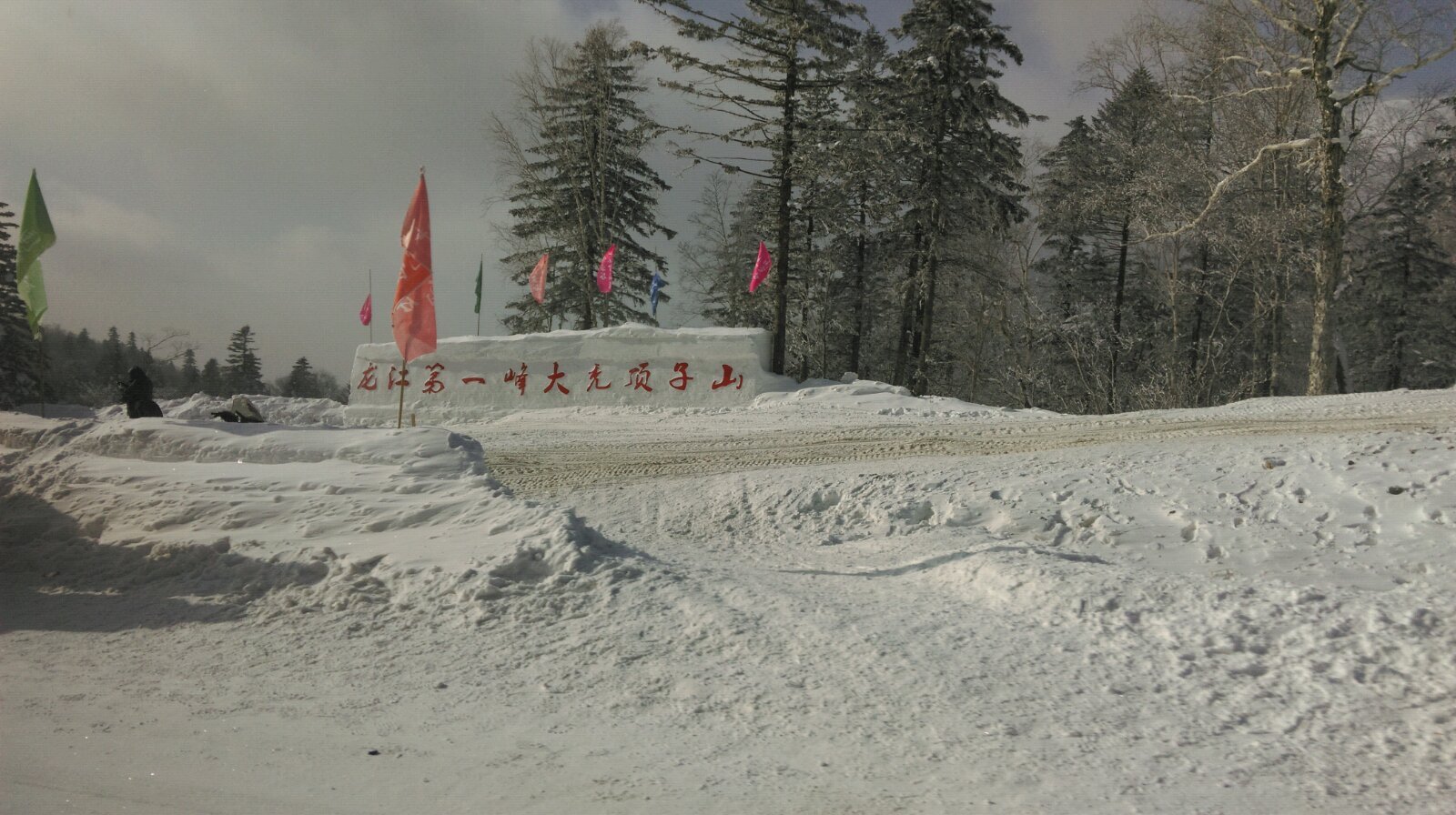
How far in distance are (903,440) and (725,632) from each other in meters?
7.58

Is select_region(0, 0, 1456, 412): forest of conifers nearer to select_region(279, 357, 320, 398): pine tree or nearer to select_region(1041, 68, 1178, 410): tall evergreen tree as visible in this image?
select_region(1041, 68, 1178, 410): tall evergreen tree

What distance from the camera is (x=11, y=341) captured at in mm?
27422

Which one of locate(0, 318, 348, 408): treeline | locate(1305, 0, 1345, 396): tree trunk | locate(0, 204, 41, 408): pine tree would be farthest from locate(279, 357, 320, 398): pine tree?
locate(1305, 0, 1345, 396): tree trunk

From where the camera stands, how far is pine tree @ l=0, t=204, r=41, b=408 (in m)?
26.7

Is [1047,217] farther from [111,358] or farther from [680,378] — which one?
[111,358]

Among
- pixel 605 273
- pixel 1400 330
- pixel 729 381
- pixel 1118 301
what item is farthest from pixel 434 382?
pixel 1400 330

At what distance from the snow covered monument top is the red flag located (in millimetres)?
7381

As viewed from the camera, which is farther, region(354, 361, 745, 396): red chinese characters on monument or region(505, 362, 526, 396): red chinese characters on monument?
region(505, 362, 526, 396): red chinese characters on monument

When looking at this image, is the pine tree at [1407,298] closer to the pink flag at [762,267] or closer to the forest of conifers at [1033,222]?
the forest of conifers at [1033,222]

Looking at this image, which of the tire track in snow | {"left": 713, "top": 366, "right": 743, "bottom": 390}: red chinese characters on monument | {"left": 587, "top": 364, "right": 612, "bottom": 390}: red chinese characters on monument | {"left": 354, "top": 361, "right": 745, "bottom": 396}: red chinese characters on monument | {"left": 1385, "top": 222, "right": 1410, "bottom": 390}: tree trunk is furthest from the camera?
{"left": 1385, "top": 222, "right": 1410, "bottom": 390}: tree trunk

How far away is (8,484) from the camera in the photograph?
23.9 ft

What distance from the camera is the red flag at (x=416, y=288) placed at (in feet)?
37.4

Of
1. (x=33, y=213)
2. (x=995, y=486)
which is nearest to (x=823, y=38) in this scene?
(x=995, y=486)

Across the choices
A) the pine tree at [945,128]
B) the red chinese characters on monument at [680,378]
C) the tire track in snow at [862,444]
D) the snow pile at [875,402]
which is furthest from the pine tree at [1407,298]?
the red chinese characters on monument at [680,378]
